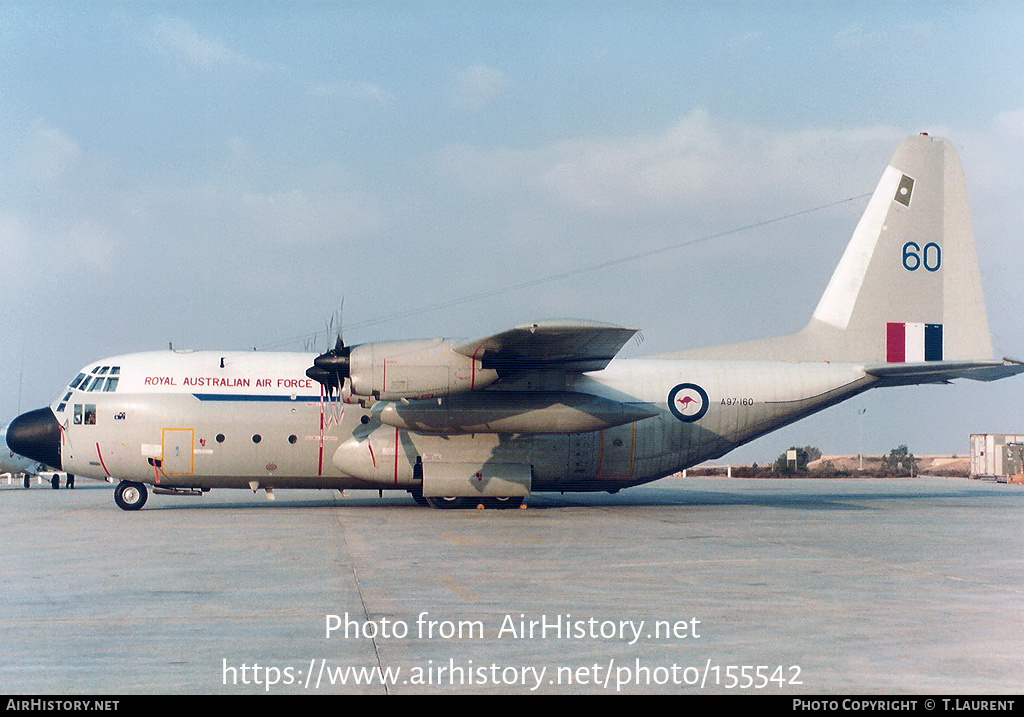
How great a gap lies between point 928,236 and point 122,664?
22334 millimetres

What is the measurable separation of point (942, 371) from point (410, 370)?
1274cm

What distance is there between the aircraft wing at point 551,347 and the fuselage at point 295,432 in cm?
85

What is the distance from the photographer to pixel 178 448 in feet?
67.3

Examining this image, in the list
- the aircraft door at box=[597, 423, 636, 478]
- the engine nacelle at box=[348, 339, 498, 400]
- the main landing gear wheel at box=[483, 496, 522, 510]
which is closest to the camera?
the engine nacelle at box=[348, 339, 498, 400]

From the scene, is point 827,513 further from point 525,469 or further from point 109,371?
point 109,371

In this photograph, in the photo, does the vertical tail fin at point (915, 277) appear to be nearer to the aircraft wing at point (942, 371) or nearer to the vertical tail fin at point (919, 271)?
the vertical tail fin at point (919, 271)

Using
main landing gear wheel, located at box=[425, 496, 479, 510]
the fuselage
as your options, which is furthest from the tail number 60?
main landing gear wheel, located at box=[425, 496, 479, 510]

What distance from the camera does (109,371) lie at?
21.0m

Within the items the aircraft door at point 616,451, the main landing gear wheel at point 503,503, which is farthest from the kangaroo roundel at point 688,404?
the main landing gear wheel at point 503,503

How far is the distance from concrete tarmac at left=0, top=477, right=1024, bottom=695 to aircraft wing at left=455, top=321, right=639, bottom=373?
341 cm

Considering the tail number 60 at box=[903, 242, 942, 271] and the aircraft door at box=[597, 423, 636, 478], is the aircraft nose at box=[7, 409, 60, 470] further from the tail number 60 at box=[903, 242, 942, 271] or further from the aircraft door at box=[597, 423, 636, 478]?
the tail number 60 at box=[903, 242, 942, 271]

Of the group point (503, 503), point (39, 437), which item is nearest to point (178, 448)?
point (39, 437)

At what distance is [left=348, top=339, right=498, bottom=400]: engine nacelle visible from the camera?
1848cm

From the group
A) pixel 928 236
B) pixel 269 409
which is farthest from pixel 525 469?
pixel 928 236
